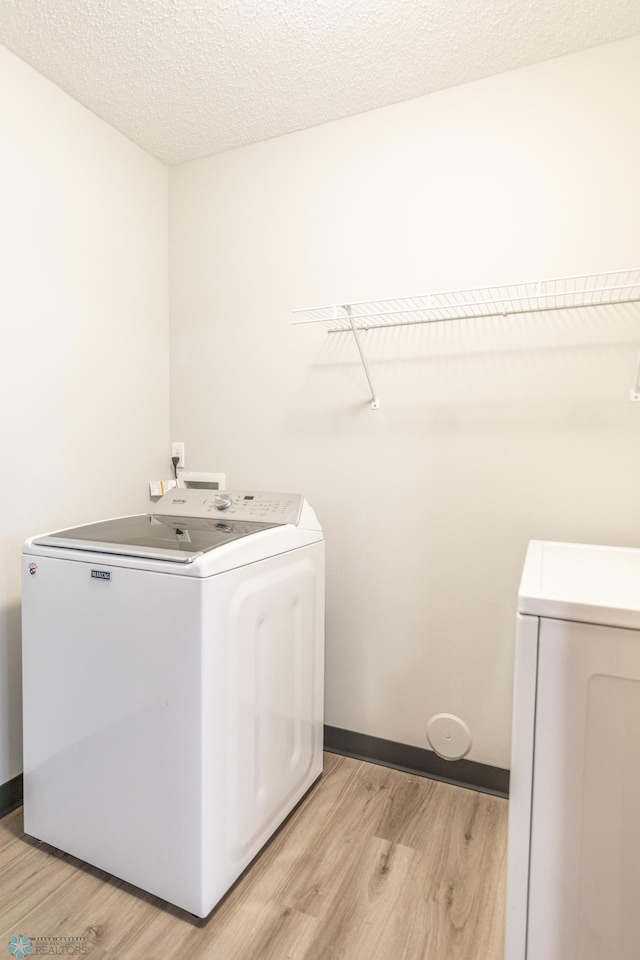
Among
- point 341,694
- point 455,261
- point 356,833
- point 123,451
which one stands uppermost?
point 455,261

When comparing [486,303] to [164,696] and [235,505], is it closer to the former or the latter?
[235,505]

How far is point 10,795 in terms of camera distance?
5.33 ft

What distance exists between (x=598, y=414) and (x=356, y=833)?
147 cm

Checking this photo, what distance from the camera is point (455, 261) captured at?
5.66 feet

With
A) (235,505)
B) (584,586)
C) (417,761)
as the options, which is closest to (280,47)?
(235,505)

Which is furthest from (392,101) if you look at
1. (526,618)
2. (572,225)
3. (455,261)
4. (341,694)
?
(341,694)

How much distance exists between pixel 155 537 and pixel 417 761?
1241mm

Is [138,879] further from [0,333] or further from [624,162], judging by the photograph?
[624,162]

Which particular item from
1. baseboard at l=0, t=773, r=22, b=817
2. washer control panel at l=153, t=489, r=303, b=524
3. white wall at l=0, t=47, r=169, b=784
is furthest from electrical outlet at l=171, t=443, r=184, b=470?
baseboard at l=0, t=773, r=22, b=817

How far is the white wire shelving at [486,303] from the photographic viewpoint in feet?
4.90

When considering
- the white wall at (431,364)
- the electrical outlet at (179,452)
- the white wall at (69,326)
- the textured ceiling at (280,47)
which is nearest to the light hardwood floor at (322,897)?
the white wall at (431,364)

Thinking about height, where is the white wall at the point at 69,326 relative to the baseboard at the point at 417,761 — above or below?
above

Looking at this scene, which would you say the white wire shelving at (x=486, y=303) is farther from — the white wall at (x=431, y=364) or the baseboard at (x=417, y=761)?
the baseboard at (x=417, y=761)

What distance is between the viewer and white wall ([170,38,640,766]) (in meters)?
1.55
